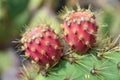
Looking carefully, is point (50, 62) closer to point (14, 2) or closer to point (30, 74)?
point (30, 74)

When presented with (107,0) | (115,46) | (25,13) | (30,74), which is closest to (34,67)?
(30,74)

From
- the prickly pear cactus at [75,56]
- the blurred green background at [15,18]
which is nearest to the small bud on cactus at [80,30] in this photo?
the prickly pear cactus at [75,56]

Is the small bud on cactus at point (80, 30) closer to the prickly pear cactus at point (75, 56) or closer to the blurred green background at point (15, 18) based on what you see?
the prickly pear cactus at point (75, 56)

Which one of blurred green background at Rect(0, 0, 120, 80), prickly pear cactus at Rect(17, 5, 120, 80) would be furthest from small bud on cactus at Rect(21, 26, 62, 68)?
blurred green background at Rect(0, 0, 120, 80)

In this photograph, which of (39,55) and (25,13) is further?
(25,13)

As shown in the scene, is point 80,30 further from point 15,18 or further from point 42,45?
point 15,18

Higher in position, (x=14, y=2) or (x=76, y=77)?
(x=14, y=2)

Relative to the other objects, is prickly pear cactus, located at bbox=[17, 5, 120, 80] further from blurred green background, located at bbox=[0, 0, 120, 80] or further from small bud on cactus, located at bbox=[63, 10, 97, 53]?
blurred green background, located at bbox=[0, 0, 120, 80]
